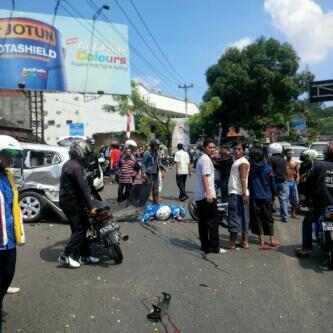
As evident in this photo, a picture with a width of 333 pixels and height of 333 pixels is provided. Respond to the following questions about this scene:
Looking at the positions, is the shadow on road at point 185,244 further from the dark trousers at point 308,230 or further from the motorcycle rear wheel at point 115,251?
the dark trousers at point 308,230

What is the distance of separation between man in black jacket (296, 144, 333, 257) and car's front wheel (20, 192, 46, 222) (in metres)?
5.40

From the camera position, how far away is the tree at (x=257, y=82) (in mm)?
35469

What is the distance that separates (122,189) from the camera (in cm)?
1127

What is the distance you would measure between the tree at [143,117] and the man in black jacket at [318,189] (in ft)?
111

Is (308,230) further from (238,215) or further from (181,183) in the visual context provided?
(181,183)

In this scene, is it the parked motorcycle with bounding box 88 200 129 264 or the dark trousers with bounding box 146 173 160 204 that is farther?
the dark trousers with bounding box 146 173 160 204

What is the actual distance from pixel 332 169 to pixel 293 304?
225 cm

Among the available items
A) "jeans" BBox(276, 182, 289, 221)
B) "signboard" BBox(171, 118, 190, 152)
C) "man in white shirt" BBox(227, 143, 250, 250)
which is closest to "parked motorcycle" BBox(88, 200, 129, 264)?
"man in white shirt" BBox(227, 143, 250, 250)

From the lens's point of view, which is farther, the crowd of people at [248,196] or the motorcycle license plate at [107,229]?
the crowd of people at [248,196]

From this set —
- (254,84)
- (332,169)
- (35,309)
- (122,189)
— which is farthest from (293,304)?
(254,84)

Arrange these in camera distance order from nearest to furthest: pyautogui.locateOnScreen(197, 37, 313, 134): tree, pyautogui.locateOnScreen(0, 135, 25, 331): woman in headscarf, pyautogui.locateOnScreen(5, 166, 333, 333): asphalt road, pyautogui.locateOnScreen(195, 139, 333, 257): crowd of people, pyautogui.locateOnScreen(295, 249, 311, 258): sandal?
pyautogui.locateOnScreen(0, 135, 25, 331): woman in headscarf < pyautogui.locateOnScreen(5, 166, 333, 333): asphalt road < pyautogui.locateOnScreen(195, 139, 333, 257): crowd of people < pyautogui.locateOnScreen(295, 249, 311, 258): sandal < pyautogui.locateOnScreen(197, 37, 313, 134): tree

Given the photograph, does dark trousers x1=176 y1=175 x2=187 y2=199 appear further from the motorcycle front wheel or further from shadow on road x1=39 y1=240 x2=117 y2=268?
the motorcycle front wheel

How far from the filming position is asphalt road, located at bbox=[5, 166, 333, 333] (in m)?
4.16

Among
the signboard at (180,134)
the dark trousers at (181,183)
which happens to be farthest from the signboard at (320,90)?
the signboard at (180,134)
